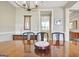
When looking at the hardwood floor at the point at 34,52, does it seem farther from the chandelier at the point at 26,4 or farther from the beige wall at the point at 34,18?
the beige wall at the point at 34,18

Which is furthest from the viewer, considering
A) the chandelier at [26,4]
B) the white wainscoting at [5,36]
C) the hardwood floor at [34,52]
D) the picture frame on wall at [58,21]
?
the picture frame on wall at [58,21]

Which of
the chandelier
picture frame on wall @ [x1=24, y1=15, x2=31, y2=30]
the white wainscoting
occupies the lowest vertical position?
the white wainscoting

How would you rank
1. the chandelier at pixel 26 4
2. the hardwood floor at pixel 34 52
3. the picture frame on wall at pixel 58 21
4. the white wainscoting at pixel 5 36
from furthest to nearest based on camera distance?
the picture frame on wall at pixel 58 21, the white wainscoting at pixel 5 36, the chandelier at pixel 26 4, the hardwood floor at pixel 34 52

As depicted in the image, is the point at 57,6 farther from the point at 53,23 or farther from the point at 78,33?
the point at 78,33

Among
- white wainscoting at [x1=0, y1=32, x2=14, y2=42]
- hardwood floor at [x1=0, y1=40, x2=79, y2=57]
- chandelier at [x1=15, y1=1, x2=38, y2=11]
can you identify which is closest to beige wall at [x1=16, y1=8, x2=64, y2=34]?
white wainscoting at [x1=0, y1=32, x2=14, y2=42]

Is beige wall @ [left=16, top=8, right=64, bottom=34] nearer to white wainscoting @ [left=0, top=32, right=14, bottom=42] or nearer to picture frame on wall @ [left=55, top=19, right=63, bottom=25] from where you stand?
picture frame on wall @ [left=55, top=19, right=63, bottom=25]

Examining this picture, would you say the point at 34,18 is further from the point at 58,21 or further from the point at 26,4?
the point at 26,4

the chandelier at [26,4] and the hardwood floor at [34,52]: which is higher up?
the chandelier at [26,4]

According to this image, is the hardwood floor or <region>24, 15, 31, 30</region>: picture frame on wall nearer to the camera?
the hardwood floor

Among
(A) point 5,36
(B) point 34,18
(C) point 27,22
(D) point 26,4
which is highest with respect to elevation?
(D) point 26,4

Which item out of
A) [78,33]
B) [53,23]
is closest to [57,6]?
[53,23]

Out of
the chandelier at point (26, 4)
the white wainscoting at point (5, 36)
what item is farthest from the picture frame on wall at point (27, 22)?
the chandelier at point (26, 4)

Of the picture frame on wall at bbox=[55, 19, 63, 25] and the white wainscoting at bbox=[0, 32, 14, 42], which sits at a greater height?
the picture frame on wall at bbox=[55, 19, 63, 25]

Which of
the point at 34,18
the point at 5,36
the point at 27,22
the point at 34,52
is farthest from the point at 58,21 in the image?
the point at 34,52
